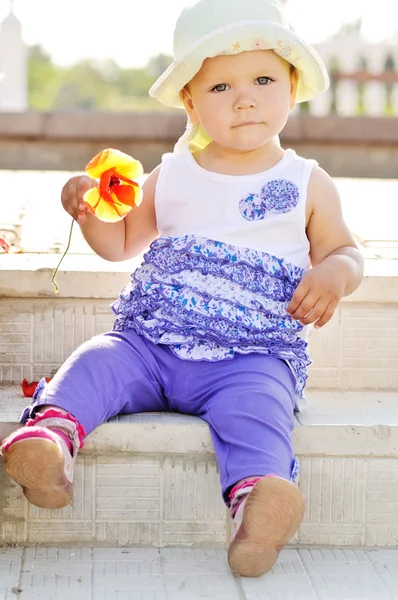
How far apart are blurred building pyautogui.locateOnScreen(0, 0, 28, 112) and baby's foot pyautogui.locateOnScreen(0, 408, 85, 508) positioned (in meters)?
7.57

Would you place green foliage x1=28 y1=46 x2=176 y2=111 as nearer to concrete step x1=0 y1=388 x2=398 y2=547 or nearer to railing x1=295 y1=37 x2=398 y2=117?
railing x1=295 y1=37 x2=398 y2=117

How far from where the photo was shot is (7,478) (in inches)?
71.9

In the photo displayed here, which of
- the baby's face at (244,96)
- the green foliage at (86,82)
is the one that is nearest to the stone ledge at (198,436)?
the baby's face at (244,96)

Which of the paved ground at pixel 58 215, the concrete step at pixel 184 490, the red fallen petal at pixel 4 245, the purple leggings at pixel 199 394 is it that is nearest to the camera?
the purple leggings at pixel 199 394

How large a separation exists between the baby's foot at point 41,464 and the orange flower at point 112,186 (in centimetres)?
45

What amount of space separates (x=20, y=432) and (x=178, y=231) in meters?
0.59

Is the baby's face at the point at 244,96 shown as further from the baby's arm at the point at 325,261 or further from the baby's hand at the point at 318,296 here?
the baby's hand at the point at 318,296

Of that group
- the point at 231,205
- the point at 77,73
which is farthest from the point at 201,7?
the point at 77,73

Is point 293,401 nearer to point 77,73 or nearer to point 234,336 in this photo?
point 234,336

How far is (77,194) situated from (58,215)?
1.22m

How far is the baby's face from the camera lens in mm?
1916

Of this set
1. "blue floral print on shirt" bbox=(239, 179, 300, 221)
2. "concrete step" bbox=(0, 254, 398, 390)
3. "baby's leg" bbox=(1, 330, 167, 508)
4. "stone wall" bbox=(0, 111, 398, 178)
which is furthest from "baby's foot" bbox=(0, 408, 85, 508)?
"stone wall" bbox=(0, 111, 398, 178)

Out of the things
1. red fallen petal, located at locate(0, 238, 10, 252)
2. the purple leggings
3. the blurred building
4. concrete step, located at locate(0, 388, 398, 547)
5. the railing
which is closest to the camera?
the purple leggings

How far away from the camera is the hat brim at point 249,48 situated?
1.89m
